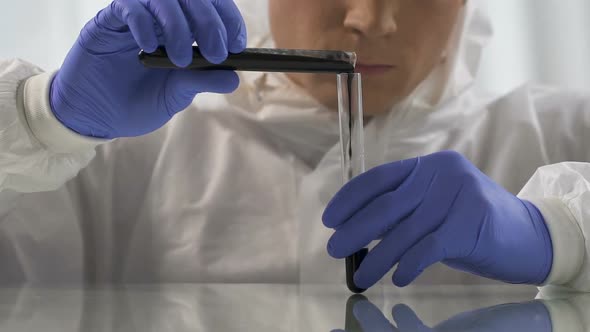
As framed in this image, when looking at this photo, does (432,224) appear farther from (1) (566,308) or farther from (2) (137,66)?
(2) (137,66)

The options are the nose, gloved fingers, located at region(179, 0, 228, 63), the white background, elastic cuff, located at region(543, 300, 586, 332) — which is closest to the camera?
elastic cuff, located at region(543, 300, 586, 332)

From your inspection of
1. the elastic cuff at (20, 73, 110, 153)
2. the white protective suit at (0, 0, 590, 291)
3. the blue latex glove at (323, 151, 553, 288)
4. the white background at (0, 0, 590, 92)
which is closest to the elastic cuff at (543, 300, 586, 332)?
the blue latex glove at (323, 151, 553, 288)

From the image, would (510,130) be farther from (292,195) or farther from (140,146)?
(140,146)

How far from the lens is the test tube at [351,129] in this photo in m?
0.81

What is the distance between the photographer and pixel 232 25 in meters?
0.83

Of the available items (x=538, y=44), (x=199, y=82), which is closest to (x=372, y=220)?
(x=199, y=82)

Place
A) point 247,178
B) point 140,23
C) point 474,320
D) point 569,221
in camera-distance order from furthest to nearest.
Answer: point 247,178
point 569,221
point 140,23
point 474,320

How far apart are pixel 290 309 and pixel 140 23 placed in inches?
13.8

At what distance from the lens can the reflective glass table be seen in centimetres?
61

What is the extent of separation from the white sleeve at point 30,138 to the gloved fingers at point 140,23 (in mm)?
198

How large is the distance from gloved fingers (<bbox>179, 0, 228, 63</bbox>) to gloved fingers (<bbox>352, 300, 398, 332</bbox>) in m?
0.31

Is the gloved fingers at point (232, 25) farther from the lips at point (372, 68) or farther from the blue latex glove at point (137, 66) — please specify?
the lips at point (372, 68)

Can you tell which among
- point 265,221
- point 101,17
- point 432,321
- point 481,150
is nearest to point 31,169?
point 101,17

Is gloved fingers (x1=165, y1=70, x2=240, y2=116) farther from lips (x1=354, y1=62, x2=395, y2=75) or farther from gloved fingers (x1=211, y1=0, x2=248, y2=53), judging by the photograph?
lips (x1=354, y1=62, x2=395, y2=75)
